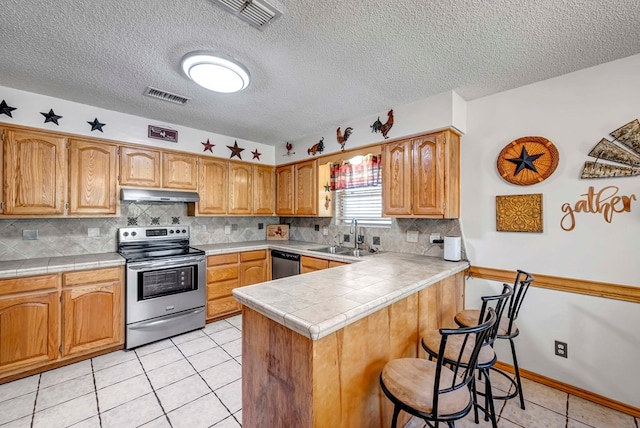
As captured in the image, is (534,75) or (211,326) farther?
(211,326)

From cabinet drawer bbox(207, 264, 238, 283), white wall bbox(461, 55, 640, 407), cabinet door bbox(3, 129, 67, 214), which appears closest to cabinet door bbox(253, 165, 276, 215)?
cabinet drawer bbox(207, 264, 238, 283)

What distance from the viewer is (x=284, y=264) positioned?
3766 mm

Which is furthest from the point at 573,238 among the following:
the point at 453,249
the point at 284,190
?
the point at 284,190

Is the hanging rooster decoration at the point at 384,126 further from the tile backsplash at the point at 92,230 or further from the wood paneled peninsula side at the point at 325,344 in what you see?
the tile backsplash at the point at 92,230

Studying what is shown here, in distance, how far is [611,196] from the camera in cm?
200

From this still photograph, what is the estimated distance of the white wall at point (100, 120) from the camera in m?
2.50

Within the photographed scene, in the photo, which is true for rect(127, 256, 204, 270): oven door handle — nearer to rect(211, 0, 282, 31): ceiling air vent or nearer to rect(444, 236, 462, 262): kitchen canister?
rect(211, 0, 282, 31): ceiling air vent

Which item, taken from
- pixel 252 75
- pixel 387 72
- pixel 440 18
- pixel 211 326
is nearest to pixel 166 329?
pixel 211 326

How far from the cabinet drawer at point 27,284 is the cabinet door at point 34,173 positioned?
662 mm

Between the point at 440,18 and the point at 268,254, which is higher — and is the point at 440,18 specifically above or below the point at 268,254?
above

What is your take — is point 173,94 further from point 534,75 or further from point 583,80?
point 583,80

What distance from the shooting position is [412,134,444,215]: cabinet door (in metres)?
2.59

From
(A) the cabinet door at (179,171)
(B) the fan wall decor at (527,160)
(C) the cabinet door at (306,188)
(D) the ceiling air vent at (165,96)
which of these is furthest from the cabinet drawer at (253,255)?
(B) the fan wall decor at (527,160)

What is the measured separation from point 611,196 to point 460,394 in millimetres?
1926
